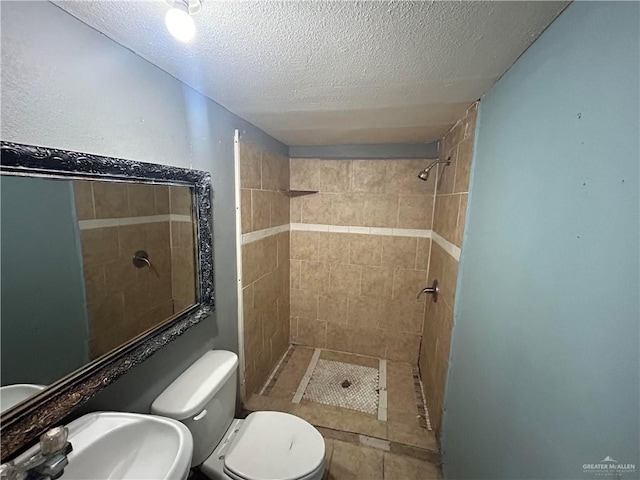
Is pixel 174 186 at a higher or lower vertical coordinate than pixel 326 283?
higher

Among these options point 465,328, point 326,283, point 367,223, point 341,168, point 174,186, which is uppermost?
point 341,168

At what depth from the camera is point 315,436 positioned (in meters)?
1.31

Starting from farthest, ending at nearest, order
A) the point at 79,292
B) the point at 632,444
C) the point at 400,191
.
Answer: the point at 400,191, the point at 79,292, the point at 632,444

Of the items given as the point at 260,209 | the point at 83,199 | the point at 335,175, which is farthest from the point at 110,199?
the point at 335,175

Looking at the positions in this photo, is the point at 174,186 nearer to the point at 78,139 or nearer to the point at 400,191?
the point at 78,139

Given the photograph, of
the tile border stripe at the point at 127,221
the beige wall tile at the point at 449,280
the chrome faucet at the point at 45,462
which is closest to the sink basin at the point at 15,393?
the chrome faucet at the point at 45,462

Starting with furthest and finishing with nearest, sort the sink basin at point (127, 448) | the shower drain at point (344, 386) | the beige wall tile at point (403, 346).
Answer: the beige wall tile at point (403, 346), the shower drain at point (344, 386), the sink basin at point (127, 448)

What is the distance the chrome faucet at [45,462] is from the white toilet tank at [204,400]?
0.39m

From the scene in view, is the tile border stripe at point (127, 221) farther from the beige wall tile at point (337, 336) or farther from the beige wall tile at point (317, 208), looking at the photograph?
the beige wall tile at point (337, 336)

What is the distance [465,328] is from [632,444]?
0.83 metres

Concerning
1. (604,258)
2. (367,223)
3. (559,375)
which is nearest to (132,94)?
(604,258)

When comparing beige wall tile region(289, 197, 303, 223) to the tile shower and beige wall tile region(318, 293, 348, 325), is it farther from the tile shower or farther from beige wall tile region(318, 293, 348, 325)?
beige wall tile region(318, 293, 348, 325)

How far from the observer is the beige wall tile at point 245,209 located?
1.66m

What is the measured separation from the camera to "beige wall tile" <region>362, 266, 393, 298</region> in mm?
2432
